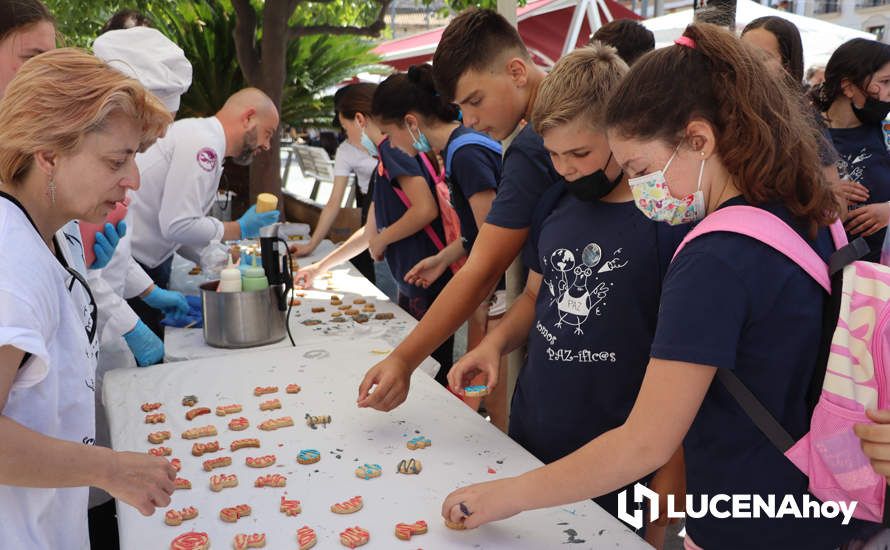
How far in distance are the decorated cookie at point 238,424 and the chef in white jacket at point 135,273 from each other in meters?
0.76

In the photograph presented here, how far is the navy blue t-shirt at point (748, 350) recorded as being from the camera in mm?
1059

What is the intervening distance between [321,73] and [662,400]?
773 cm

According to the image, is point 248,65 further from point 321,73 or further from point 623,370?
point 623,370

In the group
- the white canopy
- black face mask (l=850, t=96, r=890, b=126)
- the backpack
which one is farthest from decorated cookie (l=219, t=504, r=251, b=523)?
the white canopy

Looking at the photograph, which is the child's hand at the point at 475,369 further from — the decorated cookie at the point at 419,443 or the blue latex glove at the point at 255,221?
the blue latex glove at the point at 255,221

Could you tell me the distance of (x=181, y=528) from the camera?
1332 mm

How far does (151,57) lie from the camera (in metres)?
3.02

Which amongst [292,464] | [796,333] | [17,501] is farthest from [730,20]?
[17,501]

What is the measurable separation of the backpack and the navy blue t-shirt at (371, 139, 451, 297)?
87.0 inches

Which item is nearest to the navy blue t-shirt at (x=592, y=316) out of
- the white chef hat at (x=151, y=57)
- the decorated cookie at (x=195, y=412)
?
the decorated cookie at (x=195, y=412)

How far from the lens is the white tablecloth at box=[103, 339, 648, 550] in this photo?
128 centimetres

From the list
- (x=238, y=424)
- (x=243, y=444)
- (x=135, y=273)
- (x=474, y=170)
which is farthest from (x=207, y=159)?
(x=243, y=444)

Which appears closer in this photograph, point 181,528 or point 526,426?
point 181,528

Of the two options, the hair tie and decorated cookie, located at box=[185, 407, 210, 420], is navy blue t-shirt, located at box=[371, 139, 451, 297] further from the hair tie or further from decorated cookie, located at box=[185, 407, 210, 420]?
the hair tie
